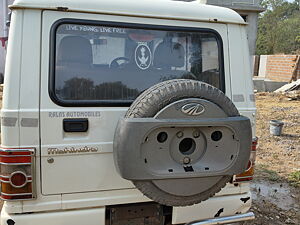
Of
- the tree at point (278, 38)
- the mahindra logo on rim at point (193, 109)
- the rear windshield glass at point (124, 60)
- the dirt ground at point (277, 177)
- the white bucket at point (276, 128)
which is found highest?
the tree at point (278, 38)

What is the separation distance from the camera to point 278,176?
5164 millimetres

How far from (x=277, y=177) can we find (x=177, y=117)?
367cm

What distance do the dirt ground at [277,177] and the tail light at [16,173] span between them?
2524mm

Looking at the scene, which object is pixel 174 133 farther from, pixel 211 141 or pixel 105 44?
pixel 105 44

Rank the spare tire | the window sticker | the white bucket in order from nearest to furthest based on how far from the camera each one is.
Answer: the spare tire → the window sticker → the white bucket

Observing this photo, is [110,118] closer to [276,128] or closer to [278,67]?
[276,128]

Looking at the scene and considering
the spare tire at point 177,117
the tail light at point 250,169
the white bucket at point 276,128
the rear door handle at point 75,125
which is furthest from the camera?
the white bucket at point 276,128

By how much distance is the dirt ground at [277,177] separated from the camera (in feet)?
12.9

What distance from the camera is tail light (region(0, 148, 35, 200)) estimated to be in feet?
6.78

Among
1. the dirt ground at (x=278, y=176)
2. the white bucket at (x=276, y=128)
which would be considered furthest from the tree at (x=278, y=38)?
the white bucket at (x=276, y=128)

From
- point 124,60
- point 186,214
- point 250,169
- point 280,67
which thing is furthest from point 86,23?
point 280,67

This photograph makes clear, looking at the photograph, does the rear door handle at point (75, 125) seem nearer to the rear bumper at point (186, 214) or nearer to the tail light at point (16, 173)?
the tail light at point (16, 173)

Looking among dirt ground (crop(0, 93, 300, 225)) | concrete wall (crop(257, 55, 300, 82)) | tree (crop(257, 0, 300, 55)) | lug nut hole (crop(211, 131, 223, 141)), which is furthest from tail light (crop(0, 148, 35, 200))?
tree (crop(257, 0, 300, 55))

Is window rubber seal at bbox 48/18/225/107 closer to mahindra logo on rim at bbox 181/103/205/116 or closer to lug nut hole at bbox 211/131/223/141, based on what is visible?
mahindra logo on rim at bbox 181/103/205/116
